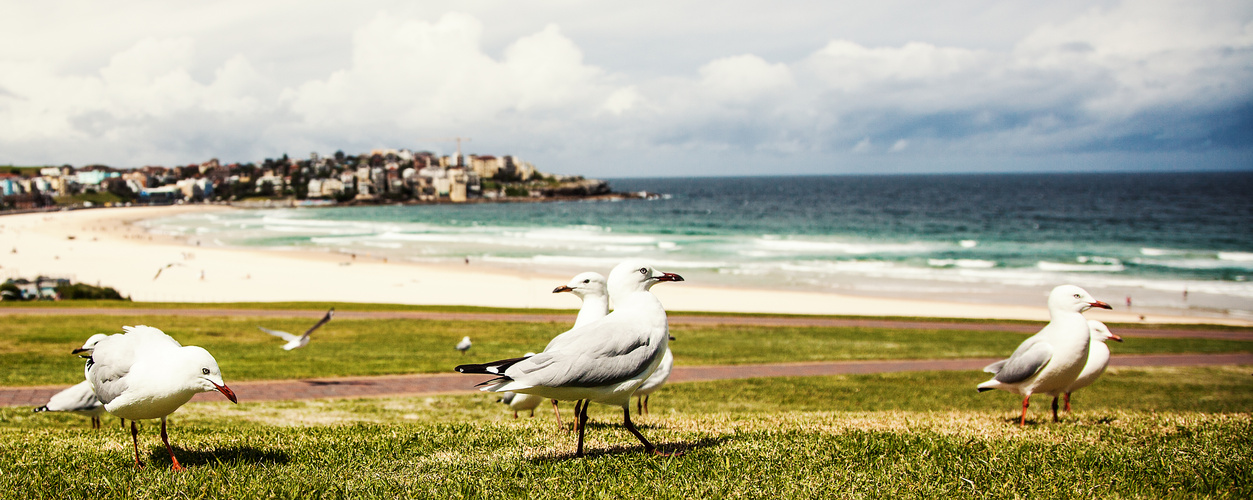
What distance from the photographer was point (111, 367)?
5.41m

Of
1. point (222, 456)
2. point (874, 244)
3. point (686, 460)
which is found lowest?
point (874, 244)

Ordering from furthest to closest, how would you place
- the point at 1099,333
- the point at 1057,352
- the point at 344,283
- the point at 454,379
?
the point at 344,283 → the point at 454,379 → the point at 1099,333 → the point at 1057,352

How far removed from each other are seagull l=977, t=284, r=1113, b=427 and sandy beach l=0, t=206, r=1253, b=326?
24149mm

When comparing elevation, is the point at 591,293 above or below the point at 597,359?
above

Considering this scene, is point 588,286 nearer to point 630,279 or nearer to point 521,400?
point 630,279

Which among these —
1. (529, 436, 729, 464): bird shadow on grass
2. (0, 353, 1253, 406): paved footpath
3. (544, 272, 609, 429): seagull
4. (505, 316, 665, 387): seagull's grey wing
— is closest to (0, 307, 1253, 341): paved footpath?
(0, 353, 1253, 406): paved footpath

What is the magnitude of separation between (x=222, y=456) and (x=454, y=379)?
965 centimetres

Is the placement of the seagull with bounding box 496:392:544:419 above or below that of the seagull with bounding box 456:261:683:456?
below

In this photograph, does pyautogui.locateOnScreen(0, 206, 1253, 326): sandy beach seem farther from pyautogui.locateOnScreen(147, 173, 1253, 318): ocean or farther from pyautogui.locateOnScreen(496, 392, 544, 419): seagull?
pyautogui.locateOnScreen(496, 392, 544, 419): seagull

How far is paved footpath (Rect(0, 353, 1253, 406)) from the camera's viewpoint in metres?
12.8

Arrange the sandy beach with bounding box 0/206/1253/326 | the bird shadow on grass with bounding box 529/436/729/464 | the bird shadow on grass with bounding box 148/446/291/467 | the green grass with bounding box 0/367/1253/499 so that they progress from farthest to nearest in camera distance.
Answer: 1. the sandy beach with bounding box 0/206/1253/326
2. the bird shadow on grass with bounding box 148/446/291/467
3. the bird shadow on grass with bounding box 529/436/729/464
4. the green grass with bounding box 0/367/1253/499

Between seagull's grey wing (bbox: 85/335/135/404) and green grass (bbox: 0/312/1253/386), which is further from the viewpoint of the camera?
green grass (bbox: 0/312/1253/386)

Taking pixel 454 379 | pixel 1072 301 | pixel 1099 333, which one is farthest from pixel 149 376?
pixel 454 379

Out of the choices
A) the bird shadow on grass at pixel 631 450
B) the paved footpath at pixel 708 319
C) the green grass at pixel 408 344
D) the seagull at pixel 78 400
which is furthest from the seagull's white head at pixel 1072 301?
the paved footpath at pixel 708 319
